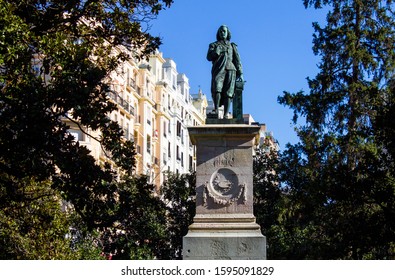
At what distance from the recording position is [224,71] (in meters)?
18.2

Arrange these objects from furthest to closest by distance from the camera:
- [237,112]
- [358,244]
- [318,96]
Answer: [318,96], [358,244], [237,112]

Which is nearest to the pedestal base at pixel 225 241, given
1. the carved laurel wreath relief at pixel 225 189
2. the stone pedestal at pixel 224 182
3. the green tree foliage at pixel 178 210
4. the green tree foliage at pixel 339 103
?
the stone pedestal at pixel 224 182

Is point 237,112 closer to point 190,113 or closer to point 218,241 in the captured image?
point 218,241

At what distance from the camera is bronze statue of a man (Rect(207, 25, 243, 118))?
59.3 feet

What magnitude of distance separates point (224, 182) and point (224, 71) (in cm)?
248

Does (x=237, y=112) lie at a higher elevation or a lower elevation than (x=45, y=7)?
lower

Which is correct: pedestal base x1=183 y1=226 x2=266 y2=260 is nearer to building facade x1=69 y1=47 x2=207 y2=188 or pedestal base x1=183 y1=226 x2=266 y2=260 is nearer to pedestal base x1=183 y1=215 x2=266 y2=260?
pedestal base x1=183 y1=215 x2=266 y2=260

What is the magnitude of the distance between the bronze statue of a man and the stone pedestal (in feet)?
2.53

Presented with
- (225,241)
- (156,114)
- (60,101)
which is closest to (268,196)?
(225,241)

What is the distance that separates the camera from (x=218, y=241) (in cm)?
1662

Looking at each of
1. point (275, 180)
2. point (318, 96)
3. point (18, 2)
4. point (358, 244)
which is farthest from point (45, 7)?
point (275, 180)

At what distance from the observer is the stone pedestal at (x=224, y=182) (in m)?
16.8

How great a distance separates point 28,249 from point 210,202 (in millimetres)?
9447

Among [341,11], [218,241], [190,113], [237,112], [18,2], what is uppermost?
[190,113]
